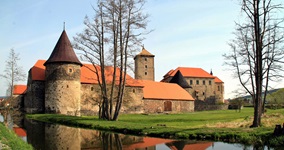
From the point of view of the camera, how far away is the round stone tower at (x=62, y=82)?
34562 mm

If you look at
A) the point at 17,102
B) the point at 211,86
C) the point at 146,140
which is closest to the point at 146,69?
the point at 211,86

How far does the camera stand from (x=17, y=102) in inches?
1815

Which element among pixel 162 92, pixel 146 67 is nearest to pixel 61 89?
pixel 162 92

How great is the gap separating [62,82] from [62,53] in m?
3.46

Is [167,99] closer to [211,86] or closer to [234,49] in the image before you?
[234,49]

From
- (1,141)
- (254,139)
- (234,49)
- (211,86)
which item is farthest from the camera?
(211,86)

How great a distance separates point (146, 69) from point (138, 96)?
2318 cm

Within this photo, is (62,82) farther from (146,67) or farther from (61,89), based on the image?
(146,67)

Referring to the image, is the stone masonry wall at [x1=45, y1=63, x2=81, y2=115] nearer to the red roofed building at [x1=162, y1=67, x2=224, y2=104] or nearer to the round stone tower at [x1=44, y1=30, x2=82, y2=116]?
the round stone tower at [x1=44, y1=30, x2=82, y2=116]

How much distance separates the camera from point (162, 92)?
4578 centimetres

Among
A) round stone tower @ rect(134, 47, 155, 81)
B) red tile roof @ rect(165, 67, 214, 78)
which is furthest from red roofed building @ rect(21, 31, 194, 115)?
red tile roof @ rect(165, 67, 214, 78)

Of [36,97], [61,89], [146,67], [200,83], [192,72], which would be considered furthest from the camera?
[192,72]

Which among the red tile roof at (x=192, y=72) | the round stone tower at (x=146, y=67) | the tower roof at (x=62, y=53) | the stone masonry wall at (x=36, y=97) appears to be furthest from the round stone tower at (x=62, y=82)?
the red tile roof at (x=192, y=72)

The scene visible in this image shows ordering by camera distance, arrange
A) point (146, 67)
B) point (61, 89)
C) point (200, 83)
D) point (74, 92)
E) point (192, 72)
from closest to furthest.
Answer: point (61, 89) < point (74, 92) < point (146, 67) < point (200, 83) < point (192, 72)
